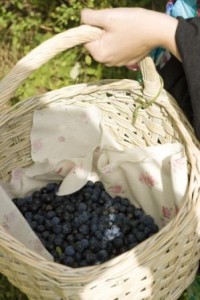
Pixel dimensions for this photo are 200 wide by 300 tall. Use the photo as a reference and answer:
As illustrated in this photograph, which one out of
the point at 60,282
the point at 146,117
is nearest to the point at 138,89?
the point at 146,117

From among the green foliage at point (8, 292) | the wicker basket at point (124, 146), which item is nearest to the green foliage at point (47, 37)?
the wicker basket at point (124, 146)

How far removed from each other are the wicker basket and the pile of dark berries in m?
0.12

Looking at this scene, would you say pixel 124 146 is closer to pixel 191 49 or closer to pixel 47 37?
pixel 191 49

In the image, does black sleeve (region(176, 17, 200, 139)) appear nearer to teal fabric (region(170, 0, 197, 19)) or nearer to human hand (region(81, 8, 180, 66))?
human hand (region(81, 8, 180, 66))

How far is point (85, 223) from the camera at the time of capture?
1430mm

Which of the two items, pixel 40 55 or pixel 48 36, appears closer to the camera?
pixel 40 55

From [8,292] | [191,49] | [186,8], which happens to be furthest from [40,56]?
[8,292]

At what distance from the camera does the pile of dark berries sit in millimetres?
1347

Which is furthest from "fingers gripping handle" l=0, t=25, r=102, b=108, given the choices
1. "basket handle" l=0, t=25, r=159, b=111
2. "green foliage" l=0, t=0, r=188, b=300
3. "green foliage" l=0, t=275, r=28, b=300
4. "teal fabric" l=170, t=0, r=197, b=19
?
"green foliage" l=0, t=0, r=188, b=300

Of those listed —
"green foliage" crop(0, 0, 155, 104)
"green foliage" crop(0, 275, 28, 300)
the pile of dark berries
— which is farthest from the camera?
"green foliage" crop(0, 0, 155, 104)

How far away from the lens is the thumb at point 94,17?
122cm

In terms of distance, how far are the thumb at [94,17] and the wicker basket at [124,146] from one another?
17 millimetres

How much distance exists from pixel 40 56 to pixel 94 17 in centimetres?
14

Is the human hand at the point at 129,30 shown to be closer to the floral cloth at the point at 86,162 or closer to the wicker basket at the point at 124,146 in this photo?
the wicker basket at the point at 124,146
